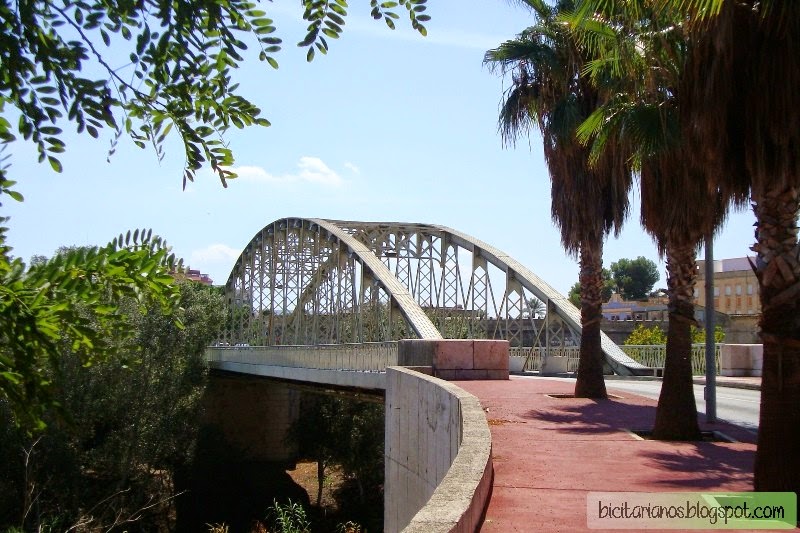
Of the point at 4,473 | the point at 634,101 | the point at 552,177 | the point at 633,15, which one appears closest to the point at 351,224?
the point at 4,473

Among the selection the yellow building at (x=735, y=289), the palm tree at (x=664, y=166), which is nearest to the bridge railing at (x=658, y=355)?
the palm tree at (x=664, y=166)

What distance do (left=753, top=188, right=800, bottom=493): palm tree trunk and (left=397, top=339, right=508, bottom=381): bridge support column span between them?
11.6 metres

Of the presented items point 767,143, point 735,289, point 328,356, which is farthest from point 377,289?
point 735,289

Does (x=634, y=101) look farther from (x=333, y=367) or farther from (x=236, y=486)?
(x=236, y=486)

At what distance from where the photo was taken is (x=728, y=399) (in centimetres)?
1941

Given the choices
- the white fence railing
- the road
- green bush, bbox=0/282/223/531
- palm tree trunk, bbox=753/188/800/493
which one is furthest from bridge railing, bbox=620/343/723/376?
palm tree trunk, bbox=753/188/800/493

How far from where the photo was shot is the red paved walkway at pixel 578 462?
725 centimetres

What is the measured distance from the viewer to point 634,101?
1140 centimetres

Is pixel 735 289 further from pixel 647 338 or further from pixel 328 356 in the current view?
pixel 328 356

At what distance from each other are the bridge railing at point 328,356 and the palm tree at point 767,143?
13.2 m

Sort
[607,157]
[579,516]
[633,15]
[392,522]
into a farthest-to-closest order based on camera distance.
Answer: [607,157] → [392,522] → [633,15] → [579,516]

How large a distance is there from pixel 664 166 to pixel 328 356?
16232 millimetres

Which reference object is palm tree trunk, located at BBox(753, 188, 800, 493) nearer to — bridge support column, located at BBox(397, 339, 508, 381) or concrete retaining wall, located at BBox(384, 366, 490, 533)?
concrete retaining wall, located at BBox(384, 366, 490, 533)

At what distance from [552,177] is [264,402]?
102ft
